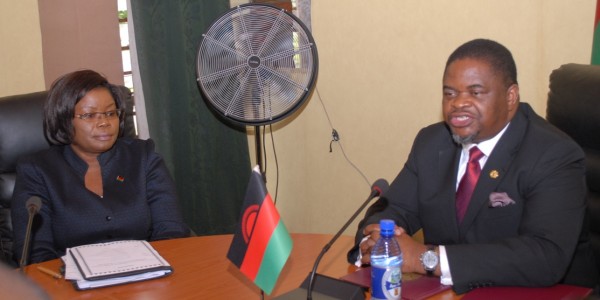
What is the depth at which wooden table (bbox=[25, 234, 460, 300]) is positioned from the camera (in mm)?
1851

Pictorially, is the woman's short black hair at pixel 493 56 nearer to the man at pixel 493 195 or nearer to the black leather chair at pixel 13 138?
the man at pixel 493 195

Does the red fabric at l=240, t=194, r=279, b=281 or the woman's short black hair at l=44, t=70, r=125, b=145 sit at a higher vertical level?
the woman's short black hair at l=44, t=70, r=125, b=145

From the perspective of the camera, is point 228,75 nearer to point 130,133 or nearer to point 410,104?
point 130,133

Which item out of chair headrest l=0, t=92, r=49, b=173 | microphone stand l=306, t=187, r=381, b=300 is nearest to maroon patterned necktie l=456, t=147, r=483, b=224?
microphone stand l=306, t=187, r=381, b=300

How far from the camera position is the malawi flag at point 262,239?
154 cm

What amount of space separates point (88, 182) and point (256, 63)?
1070 mm

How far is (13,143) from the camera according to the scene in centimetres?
268

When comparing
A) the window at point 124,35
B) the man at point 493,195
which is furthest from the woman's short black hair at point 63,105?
the man at point 493,195

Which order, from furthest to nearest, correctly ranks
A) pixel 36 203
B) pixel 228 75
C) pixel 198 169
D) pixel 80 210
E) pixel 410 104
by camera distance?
pixel 198 169 < pixel 410 104 < pixel 228 75 < pixel 80 210 < pixel 36 203

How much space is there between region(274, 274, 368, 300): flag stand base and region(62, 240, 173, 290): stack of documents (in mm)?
467

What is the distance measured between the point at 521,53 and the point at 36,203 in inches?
84.5

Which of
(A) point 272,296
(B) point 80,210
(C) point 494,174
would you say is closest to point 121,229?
(B) point 80,210

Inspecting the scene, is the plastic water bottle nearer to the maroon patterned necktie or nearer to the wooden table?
the wooden table

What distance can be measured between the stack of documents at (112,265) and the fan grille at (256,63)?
4.42 feet
